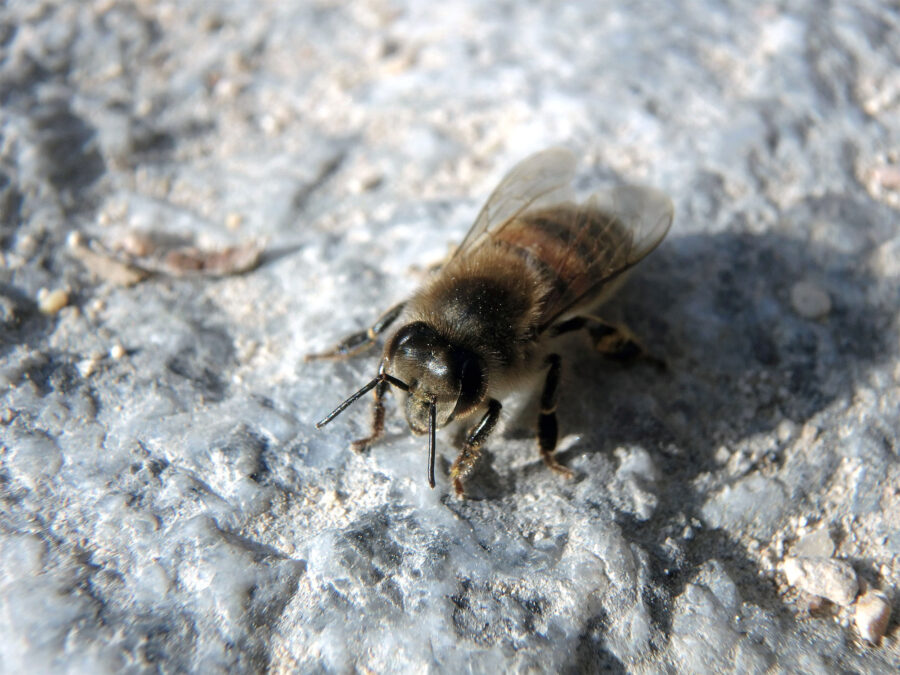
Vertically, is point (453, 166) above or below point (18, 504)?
above

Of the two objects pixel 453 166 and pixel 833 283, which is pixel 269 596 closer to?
pixel 453 166

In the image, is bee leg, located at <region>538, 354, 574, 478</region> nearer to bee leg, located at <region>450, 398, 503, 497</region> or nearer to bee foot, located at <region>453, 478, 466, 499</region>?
bee leg, located at <region>450, 398, 503, 497</region>

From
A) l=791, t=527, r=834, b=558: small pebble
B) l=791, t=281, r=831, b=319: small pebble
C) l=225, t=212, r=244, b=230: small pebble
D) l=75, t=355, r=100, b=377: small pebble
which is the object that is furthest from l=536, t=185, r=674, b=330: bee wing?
l=75, t=355, r=100, b=377: small pebble

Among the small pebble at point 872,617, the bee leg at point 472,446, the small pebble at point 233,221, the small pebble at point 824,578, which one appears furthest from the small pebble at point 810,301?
the small pebble at point 233,221

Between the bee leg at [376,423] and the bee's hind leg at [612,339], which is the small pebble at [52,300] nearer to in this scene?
the bee leg at [376,423]

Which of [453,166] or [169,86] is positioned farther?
[169,86]

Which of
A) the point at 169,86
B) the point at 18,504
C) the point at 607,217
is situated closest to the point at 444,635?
the point at 18,504

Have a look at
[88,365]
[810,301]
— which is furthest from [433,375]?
[810,301]
